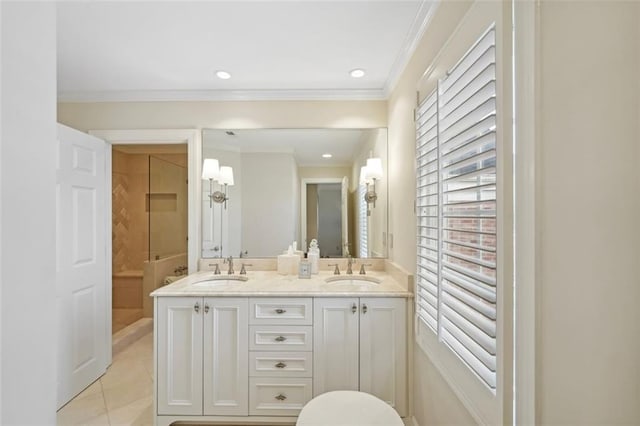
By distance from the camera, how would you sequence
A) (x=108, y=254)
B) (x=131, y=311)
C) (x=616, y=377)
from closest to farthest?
(x=616, y=377), (x=108, y=254), (x=131, y=311)

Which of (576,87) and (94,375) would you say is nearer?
(576,87)

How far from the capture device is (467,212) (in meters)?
1.15

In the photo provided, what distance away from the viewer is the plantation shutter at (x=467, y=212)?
1.00m

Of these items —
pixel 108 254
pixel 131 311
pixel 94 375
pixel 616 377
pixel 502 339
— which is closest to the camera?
pixel 616 377

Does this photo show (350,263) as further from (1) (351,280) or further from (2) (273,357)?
(2) (273,357)

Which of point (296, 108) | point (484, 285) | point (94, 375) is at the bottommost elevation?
point (94, 375)

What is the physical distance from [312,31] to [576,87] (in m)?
1.54

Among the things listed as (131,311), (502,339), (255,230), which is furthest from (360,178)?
(131,311)

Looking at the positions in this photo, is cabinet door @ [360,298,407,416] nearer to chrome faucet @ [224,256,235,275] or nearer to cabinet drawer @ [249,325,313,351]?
cabinet drawer @ [249,325,313,351]

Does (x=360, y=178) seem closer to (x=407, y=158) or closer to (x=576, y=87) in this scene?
(x=407, y=158)

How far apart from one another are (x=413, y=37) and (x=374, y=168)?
106 centimetres

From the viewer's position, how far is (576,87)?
69 centimetres

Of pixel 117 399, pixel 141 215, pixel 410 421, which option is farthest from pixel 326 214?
pixel 141 215

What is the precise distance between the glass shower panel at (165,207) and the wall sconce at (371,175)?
2218mm
